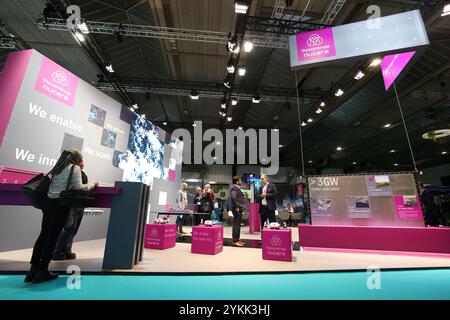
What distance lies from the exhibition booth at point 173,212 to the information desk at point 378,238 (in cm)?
2


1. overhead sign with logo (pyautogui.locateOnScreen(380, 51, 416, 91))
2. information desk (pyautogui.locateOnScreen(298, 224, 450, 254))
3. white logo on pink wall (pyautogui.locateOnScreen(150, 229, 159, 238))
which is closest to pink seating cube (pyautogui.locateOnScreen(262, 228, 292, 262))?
information desk (pyautogui.locateOnScreen(298, 224, 450, 254))

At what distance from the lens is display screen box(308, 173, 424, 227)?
161 inches

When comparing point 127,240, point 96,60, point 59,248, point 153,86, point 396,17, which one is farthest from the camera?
point 153,86

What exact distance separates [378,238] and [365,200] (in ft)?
2.38

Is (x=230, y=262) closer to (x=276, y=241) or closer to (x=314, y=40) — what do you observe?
(x=276, y=241)

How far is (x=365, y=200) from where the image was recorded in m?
4.35

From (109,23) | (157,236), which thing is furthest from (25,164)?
(109,23)

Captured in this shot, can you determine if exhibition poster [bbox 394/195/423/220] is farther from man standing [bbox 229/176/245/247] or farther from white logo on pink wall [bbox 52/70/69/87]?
white logo on pink wall [bbox 52/70/69/87]

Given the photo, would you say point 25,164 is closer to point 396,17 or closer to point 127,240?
point 127,240

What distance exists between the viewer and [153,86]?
815 cm

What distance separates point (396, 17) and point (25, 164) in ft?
23.2

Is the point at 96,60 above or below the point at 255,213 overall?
above

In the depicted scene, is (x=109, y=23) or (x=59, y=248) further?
(x=109, y=23)

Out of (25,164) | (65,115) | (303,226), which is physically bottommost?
(303,226)
